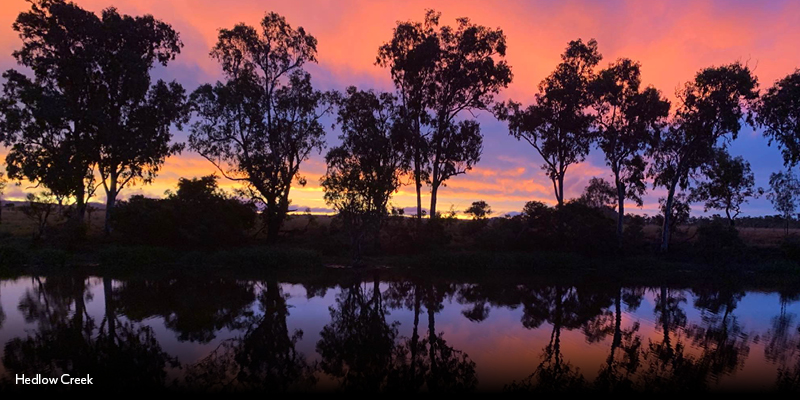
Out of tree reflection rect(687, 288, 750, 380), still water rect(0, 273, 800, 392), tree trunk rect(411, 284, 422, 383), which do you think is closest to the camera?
still water rect(0, 273, 800, 392)

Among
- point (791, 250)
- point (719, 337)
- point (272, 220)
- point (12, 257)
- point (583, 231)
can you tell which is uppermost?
point (272, 220)

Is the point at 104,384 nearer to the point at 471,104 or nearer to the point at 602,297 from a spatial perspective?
the point at 602,297

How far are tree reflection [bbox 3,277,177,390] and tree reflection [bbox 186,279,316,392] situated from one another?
87 centimetres

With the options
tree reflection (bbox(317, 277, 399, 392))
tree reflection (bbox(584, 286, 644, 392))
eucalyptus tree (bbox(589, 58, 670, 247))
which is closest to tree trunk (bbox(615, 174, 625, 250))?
eucalyptus tree (bbox(589, 58, 670, 247))

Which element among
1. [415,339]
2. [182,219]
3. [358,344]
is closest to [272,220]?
[182,219]

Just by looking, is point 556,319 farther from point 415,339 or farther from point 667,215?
point 667,215

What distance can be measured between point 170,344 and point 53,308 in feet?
24.9

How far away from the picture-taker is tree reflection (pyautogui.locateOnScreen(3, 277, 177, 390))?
9805 millimetres

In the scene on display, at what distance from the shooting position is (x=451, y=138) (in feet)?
129

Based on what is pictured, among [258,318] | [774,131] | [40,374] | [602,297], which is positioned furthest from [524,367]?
[774,131]

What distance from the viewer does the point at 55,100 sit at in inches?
1288

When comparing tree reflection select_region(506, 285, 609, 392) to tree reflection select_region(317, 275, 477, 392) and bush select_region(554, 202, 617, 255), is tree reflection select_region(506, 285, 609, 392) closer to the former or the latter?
tree reflection select_region(317, 275, 477, 392)

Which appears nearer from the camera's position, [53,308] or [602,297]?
[53,308]

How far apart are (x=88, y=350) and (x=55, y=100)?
28.9 meters
